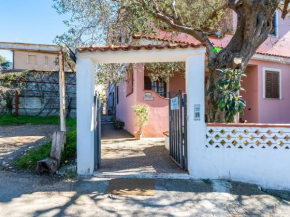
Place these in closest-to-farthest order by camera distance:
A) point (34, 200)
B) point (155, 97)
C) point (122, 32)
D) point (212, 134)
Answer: point (34, 200) < point (212, 134) < point (122, 32) < point (155, 97)

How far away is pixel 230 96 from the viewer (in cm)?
513

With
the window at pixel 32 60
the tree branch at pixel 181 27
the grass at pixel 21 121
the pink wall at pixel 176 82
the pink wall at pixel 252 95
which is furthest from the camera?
the window at pixel 32 60

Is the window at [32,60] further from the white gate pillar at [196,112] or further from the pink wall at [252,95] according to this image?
the white gate pillar at [196,112]

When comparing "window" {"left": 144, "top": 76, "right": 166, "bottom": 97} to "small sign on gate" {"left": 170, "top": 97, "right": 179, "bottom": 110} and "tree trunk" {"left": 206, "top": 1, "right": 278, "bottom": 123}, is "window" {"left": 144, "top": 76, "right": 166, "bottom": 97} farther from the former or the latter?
"small sign on gate" {"left": 170, "top": 97, "right": 179, "bottom": 110}

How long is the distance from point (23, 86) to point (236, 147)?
13634 mm

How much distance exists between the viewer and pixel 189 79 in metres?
5.01

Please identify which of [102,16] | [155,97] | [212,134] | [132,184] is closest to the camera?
[132,184]

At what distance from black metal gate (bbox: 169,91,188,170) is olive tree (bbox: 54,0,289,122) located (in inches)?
41.5

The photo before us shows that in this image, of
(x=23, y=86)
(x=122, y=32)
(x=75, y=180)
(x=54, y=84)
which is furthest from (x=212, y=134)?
(x=23, y=86)

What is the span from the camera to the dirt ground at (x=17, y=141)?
246 inches

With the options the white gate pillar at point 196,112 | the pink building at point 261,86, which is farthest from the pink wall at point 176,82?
the white gate pillar at point 196,112

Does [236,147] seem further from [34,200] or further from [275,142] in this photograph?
[34,200]

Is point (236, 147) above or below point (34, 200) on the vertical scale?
above

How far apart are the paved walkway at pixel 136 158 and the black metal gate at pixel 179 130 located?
9.6 inches
